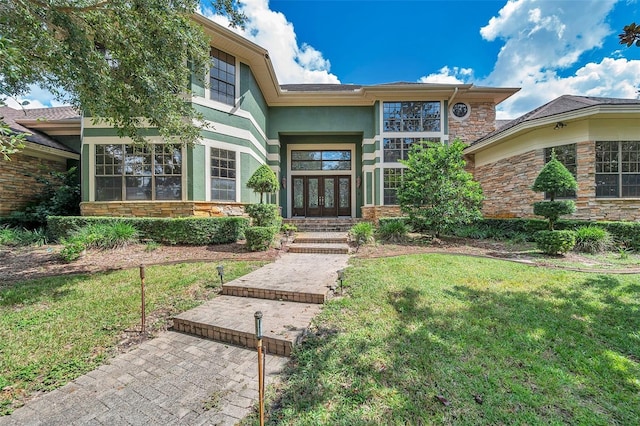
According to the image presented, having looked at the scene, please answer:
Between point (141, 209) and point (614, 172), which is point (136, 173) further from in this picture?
point (614, 172)

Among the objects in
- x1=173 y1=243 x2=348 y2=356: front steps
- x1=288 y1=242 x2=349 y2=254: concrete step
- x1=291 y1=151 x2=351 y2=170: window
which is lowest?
x1=173 y1=243 x2=348 y2=356: front steps

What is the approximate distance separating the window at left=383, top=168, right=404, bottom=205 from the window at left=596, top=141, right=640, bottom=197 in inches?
268

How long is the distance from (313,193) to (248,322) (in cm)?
1163

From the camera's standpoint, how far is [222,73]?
911cm

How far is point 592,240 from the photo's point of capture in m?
7.14

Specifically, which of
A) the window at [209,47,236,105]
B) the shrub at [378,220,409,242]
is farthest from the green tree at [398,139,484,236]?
the window at [209,47,236,105]

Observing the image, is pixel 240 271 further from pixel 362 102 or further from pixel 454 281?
pixel 362 102

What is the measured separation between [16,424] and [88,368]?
653 mm

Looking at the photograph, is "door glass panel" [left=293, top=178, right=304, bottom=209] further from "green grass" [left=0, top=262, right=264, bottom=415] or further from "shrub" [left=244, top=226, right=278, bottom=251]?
"green grass" [left=0, top=262, right=264, bottom=415]

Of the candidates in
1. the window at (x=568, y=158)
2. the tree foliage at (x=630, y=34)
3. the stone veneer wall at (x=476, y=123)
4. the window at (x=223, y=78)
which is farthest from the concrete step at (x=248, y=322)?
the stone veneer wall at (x=476, y=123)

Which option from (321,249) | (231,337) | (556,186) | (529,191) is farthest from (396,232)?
(231,337)

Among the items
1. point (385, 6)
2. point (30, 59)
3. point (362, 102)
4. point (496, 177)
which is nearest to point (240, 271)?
point (30, 59)

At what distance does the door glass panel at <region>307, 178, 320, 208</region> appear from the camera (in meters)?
14.5

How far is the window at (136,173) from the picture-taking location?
8.62m
